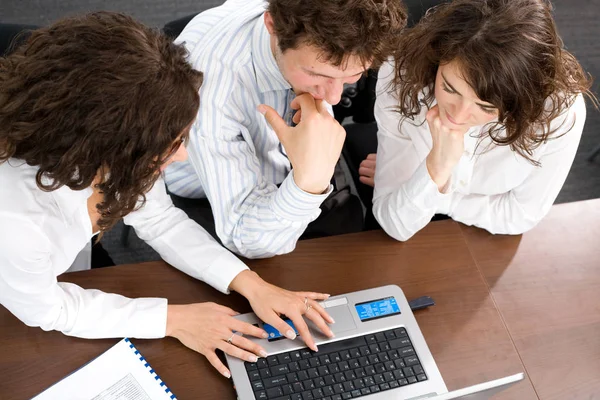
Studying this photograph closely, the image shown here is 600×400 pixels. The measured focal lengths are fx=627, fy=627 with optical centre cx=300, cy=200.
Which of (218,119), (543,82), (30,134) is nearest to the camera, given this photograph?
(30,134)

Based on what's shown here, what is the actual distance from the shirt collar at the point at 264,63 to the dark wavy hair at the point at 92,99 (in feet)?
1.13

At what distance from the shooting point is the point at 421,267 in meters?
1.30

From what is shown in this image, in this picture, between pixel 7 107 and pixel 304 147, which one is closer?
pixel 7 107

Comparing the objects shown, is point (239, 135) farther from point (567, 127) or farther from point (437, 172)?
point (567, 127)

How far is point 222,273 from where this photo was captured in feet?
3.93

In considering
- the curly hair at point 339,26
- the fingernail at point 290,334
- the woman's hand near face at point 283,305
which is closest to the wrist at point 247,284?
the woman's hand near face at point 283,305

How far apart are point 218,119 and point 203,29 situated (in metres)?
0.22

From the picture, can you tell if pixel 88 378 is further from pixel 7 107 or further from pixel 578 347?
pixel 578 347

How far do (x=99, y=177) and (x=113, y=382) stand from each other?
36 cm

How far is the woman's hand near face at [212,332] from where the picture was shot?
111cm

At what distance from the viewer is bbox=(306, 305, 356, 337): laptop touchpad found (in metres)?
1.17

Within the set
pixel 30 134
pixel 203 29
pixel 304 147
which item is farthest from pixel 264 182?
pixel 30 134

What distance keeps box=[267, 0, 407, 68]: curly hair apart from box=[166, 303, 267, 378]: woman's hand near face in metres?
0.51

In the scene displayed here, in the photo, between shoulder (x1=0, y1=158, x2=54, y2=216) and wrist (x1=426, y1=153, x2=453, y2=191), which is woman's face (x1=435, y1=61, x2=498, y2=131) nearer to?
wrist (x1=426, y1=153, x2=453, y2=191)
